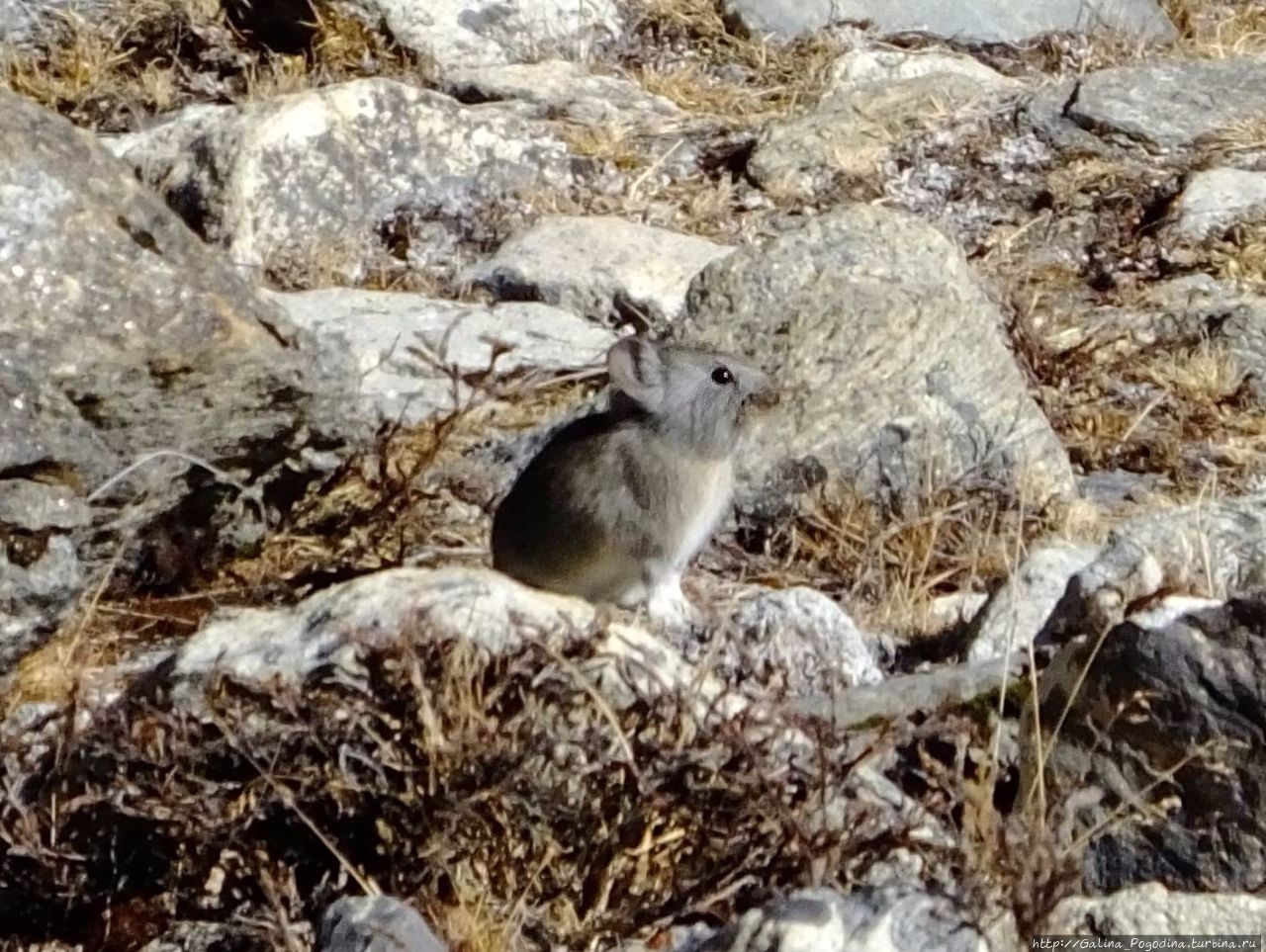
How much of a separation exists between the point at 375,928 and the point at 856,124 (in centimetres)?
689

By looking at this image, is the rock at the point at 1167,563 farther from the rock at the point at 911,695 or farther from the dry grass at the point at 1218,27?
the dry grass at the point at 1218,27

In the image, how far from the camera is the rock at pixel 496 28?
1052cm

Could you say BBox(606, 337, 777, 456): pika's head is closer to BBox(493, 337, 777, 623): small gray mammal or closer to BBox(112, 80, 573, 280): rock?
BBox(493, 337, 777, 623): small gray mammal

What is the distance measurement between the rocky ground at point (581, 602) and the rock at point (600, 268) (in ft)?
0.09

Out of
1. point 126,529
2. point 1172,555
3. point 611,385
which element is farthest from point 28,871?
point 1172,555

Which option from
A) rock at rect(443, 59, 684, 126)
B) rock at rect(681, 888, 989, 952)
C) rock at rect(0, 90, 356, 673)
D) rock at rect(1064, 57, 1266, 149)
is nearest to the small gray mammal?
rock at rect(0, 90, 356, 673)

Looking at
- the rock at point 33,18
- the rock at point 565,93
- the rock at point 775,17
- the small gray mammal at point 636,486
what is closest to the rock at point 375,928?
the small gray mammal at point 636,486

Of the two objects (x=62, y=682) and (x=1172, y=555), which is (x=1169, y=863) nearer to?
(x=1172, y=555)

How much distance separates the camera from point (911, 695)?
4.52 meters

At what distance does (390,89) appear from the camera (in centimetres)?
939

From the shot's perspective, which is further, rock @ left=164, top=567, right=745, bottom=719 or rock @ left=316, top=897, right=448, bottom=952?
rock @ left=164, top=567, right=745, bottom=719

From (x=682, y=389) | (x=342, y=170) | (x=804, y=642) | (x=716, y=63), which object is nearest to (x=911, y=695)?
(x=804, y=642)

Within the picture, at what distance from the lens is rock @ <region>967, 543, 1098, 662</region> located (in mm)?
5105

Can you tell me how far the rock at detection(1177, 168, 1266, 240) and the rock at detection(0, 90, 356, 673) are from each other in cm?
485
